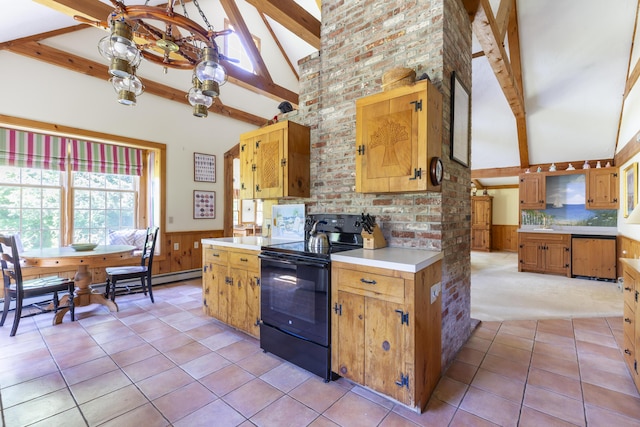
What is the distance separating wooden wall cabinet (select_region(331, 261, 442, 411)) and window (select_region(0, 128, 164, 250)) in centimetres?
405

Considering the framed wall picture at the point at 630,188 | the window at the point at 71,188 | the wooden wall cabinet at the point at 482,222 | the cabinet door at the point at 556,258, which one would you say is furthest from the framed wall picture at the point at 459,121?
the wooden wall cabinet at the point at 482,222

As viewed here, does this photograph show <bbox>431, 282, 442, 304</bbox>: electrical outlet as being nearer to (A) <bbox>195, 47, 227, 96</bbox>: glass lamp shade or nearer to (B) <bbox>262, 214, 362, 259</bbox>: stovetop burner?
(B) <bbox>262, 214, 362, 259</bbox>: stovetop burner

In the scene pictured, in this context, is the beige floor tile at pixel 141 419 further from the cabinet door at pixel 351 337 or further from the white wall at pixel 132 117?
the white wall at pixel 132 117

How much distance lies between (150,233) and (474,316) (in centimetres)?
442

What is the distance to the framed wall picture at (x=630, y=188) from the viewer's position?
438 centimetres

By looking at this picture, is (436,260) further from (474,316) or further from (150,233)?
(150,233)

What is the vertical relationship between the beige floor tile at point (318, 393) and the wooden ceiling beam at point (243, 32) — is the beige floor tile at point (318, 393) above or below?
below

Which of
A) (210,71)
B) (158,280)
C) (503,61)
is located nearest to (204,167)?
(158,280)

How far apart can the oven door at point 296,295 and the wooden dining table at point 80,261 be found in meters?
2.08

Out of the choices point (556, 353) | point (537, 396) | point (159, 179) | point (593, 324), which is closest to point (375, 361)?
point (537, 396)

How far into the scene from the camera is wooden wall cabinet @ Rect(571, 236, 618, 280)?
5305 millimetres

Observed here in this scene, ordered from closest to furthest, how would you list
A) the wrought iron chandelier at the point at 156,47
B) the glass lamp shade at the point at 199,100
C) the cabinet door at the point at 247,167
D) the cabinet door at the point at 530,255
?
the wrought iron chandelier at the point at 156,47, the glass lamp shade at the point at 199,100, the cabinet door at the point at 247,167, the cabinet door at the point at 530,255

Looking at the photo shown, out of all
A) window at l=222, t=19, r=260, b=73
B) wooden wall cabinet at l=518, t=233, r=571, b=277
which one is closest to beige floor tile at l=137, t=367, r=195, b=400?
window at l=222, t=19, r=260, b=73

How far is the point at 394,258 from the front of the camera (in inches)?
74.6
